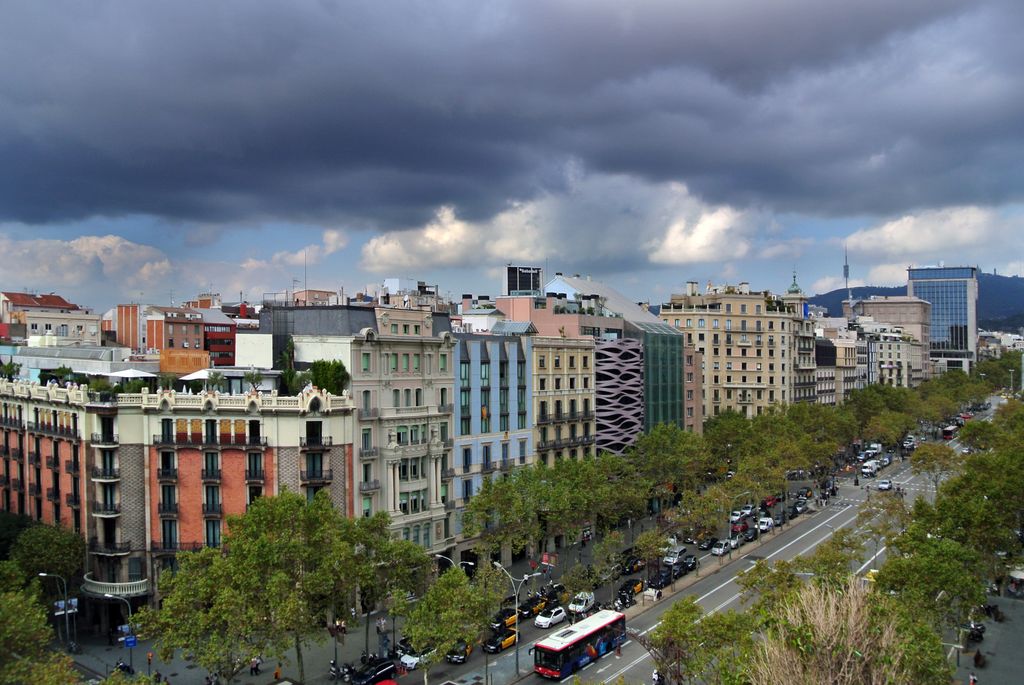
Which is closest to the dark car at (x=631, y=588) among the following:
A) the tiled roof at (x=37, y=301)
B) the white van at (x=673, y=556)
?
the white van at (x=673, y=556)

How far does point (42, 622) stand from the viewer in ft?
170

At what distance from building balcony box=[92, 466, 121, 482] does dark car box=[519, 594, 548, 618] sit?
3692cm

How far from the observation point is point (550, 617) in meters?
74.2

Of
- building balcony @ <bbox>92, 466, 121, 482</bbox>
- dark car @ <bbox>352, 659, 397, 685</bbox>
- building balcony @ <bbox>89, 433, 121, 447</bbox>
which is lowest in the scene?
dark car @ <bbox>352, 659, 397, 685</bbox>

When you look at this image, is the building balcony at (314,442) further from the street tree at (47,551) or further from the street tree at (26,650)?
the street tree at (26,650)

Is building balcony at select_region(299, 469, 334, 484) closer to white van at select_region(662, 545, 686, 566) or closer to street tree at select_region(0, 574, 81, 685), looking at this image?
street tree at select_region(0, 574, 81, 685)

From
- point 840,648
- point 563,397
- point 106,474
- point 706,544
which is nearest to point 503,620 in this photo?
point 106,474

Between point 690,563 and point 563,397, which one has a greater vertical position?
point 563,397

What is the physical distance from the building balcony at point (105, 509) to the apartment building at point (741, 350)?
117m

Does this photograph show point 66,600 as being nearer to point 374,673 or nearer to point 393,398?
point 374,673

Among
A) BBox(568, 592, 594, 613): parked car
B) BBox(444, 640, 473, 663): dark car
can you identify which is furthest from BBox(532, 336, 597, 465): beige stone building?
BBox(444, 640, 473, 663): dark car

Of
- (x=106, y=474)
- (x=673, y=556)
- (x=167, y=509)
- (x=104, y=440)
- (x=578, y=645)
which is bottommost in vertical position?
(x=673, y=556)

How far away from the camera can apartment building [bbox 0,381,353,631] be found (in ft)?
244

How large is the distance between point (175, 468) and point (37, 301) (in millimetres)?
110076
